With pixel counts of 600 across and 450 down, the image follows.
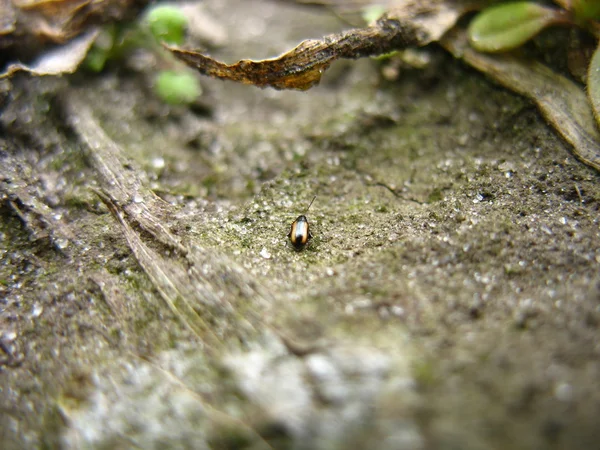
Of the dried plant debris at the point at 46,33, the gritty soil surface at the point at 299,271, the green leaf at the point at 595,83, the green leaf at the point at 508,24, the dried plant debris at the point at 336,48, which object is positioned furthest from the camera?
the dried plant debris at the point at 46,33

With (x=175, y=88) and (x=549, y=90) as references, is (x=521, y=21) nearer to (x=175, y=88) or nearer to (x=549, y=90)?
(x=549, y=90)

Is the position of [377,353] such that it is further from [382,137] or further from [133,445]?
[382,137]

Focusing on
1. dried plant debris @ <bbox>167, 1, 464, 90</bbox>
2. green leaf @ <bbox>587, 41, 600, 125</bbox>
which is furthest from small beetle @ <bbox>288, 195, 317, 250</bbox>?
green leaf @ <bbox>587, 41, 600, 125</bbox>

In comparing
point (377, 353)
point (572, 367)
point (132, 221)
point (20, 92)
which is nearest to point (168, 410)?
point (377, 353)

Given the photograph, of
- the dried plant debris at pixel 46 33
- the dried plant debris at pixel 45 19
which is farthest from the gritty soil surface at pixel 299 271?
the dried plant debris at pixel 45 19

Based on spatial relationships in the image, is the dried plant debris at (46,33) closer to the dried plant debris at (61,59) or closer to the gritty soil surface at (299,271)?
the dried plant debris at (61,59)

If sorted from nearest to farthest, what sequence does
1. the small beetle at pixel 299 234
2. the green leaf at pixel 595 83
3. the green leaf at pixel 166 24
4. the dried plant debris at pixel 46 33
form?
the small beetle at pixel 299 234
the green leaf at pixel 595 83
the dried plant debris at pixel 46 33
the green leaf at pixel 166 24

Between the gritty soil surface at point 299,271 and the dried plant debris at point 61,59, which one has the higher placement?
the dried plant debris at point 61,59
